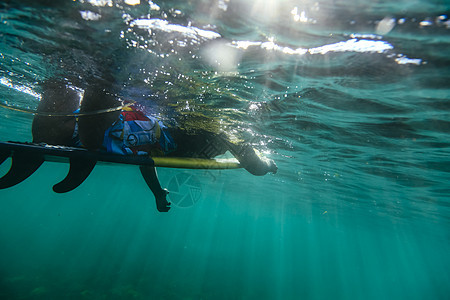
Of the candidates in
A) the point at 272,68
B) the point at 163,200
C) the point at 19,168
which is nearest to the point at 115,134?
the point at 19,168

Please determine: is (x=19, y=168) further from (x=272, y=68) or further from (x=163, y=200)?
(x=272, y=68)

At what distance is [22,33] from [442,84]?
33.4 feet

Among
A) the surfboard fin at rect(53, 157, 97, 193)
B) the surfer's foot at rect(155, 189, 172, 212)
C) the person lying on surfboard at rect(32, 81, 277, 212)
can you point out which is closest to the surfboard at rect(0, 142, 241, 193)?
the surfboard fin at rect(53, 157, 97, 193)

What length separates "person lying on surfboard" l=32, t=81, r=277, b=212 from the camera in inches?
157

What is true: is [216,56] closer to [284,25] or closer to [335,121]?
[284,25]

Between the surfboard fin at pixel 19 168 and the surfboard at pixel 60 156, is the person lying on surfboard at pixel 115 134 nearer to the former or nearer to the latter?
the surfboard at pixel 60 156

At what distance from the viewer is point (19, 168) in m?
3.85

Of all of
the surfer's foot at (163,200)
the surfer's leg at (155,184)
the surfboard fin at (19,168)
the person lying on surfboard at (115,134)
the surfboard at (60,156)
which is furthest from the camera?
the surfer's foot at (163,200)

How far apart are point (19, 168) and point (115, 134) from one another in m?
1.65

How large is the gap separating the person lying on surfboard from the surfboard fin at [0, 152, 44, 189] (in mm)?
782

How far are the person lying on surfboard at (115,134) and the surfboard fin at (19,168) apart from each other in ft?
2.57

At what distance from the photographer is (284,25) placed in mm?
4469

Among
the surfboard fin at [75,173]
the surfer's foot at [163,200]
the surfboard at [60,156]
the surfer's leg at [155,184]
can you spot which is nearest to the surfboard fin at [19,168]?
the surfboard at [60,156]

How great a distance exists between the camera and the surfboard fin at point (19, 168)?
12.3 ft
